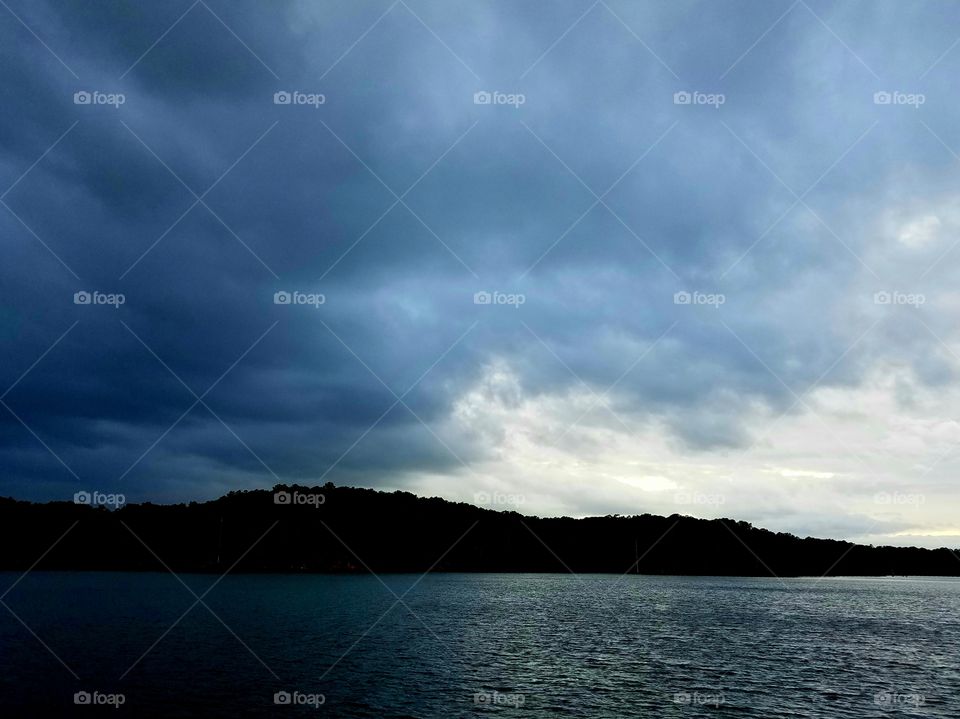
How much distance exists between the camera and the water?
3903 centimetres

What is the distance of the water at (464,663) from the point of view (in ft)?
128

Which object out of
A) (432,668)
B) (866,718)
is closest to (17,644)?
(432,668)

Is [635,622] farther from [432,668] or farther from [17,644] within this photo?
[17,644]

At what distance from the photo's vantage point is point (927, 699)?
44719 millimetres

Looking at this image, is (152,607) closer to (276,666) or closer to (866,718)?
(276,666)

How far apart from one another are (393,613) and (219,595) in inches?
1923

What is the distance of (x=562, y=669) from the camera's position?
5103 cm

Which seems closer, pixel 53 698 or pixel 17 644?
pixel 53 698

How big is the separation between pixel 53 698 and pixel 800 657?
61.2 m

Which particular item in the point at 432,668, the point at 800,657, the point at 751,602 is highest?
the point at 432,668

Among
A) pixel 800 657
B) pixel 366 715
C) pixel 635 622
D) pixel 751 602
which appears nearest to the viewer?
pixel 366 715

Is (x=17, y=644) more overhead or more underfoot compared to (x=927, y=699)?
more overhead

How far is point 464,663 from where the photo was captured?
53219 mm

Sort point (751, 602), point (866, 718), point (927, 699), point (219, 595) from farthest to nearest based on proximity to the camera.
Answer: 1. point (751, 602)
2. point (219, 595)
3. point (927, 699)
4. point (866, 718)
